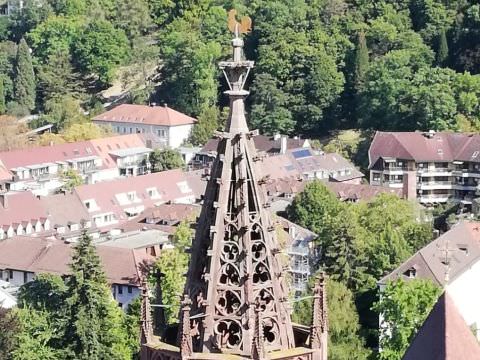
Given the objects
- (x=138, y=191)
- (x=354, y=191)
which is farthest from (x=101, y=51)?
(x=354, y=191)

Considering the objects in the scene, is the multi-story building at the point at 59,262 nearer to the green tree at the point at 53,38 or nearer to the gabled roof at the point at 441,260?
the gabled roof at the point at 441,260

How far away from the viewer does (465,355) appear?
14531mm

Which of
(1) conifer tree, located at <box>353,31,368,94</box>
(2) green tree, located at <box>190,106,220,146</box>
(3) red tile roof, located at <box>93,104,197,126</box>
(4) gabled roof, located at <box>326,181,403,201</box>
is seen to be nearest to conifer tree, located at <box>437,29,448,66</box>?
(1) conifer tree, located at <box>353,31,368,94</box>

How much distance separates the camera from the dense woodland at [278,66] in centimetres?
9106

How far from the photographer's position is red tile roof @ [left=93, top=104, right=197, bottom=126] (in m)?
101

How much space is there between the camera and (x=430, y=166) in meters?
80.9

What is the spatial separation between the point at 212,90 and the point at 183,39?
21.8 feet

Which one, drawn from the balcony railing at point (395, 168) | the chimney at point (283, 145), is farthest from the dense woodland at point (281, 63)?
the balcony railing at point (395, 168)

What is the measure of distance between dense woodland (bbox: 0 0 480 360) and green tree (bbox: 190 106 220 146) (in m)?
0.14

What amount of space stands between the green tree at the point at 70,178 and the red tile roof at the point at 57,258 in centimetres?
1898

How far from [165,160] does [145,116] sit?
13293 mm

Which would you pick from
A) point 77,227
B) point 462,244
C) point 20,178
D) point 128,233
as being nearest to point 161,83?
point 20,178

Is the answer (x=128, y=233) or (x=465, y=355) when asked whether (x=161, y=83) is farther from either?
(x=465, y=355)

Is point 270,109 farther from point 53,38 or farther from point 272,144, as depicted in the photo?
point 53,38
